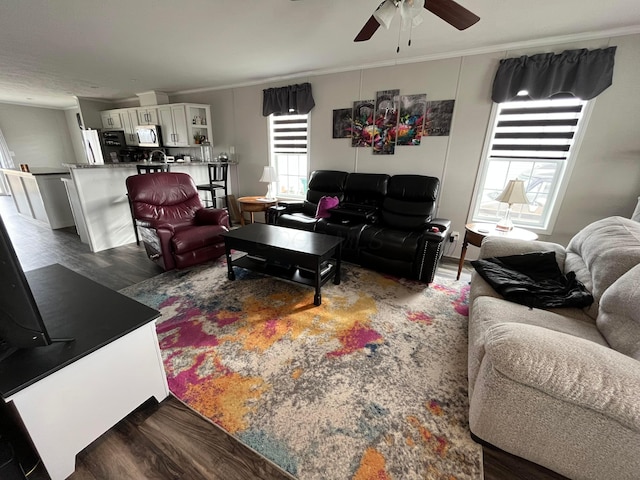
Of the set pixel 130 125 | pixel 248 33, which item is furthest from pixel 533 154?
pixel 130 125

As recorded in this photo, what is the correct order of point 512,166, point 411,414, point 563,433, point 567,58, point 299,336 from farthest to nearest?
point 512,166
point 567,58
point 299,336
point 411,414
point 563,433

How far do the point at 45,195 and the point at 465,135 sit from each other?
6.37 metres

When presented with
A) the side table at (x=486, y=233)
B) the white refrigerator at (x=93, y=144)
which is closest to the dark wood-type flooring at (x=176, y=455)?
the side table at (x=486, y=233)

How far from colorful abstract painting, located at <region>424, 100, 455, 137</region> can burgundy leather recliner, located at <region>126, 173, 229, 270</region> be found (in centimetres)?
280

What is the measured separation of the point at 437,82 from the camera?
3.02 m

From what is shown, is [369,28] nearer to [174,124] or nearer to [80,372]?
[80,372]

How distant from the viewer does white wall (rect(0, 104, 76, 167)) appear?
6.59 meters

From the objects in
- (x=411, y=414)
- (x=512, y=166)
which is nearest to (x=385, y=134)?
Answer: (x=512, y=166)

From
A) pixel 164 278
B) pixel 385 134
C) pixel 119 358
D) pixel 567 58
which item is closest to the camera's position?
pixel 119 358

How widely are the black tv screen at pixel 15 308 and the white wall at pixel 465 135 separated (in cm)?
347

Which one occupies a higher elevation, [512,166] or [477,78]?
[477,78]

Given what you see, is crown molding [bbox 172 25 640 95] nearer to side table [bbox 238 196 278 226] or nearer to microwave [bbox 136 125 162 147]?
side table [bbox 238 196 278 226]

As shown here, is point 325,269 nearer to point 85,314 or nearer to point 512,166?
point 85,314

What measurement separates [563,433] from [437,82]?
3.34 m
